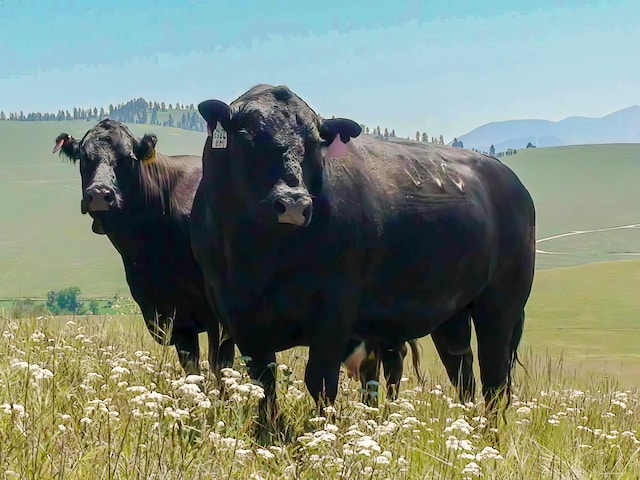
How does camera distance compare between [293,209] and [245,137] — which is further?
[245,137]

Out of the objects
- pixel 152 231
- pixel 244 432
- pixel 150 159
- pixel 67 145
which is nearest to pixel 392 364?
pixel 152 231

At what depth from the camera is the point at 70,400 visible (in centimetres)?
514

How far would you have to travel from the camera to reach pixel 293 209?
4.82 meters

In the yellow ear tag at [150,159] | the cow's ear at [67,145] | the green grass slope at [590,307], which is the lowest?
the green grass slope at [590,307]

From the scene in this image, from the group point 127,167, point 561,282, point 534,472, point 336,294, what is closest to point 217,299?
point 336,294

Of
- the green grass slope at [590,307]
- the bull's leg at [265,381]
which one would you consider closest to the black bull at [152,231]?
the bull's leg at [265,381]

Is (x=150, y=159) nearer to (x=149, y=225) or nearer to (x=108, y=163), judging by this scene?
(x=108, y=163)

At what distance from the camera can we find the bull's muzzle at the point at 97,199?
24.7ft

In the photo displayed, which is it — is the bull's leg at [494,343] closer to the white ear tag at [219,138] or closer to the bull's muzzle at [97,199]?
the white ear tag at [219,138]

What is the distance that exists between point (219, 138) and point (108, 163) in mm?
2970

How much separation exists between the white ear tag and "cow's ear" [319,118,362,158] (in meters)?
0.67

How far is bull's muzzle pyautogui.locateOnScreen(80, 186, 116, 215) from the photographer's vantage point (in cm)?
753

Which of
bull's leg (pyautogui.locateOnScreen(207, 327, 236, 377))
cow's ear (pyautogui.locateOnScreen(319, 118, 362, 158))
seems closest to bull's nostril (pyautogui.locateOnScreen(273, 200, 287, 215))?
cow's ear (pyautogui.locateOnScreen(319, 118, 362, 158))

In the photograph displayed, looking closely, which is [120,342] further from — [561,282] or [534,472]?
[561,282]
